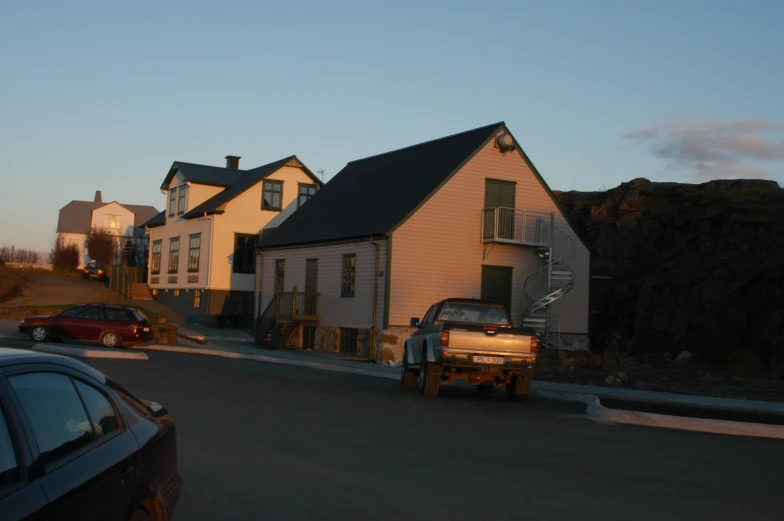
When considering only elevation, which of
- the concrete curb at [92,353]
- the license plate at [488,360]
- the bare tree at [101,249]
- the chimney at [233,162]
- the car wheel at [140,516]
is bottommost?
the concrete curb at [92,353]

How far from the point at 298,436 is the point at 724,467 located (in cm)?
548

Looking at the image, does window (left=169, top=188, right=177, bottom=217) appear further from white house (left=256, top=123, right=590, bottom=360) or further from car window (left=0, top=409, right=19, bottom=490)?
car window (left=0, top=409, right=19, bottom=490)

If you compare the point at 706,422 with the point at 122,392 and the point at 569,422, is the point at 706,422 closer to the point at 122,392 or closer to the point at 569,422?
the point at 569,422

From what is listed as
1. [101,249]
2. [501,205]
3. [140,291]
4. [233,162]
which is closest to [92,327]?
[501,205]

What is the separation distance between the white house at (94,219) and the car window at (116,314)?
2404 inches

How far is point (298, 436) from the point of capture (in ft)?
38.7

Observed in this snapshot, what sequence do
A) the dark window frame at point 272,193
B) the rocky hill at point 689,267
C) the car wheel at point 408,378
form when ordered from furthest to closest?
the dark window frame at point 272,193, the rocky hill at point 689,267, the car wheel at point 408,378

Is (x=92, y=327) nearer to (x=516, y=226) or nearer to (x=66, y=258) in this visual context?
(x=516, y=226)

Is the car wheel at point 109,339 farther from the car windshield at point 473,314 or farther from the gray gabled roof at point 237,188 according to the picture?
the gray gabled roof at point 237,188

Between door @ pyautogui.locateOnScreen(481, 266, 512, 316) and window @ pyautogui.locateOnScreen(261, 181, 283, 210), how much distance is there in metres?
16.6

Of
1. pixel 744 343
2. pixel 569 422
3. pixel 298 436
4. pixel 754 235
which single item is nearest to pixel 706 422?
pixel 569 422

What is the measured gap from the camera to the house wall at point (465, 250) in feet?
100

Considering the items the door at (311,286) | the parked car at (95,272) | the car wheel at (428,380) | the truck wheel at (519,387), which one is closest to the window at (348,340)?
the door at (311,286)

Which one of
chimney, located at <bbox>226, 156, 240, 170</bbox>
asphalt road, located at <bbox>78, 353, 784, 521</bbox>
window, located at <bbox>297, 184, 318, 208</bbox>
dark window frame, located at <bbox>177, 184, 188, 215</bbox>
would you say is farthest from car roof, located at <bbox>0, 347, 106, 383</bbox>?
chimney, located at <bbox>226, 156, 240, 170</bbox>
